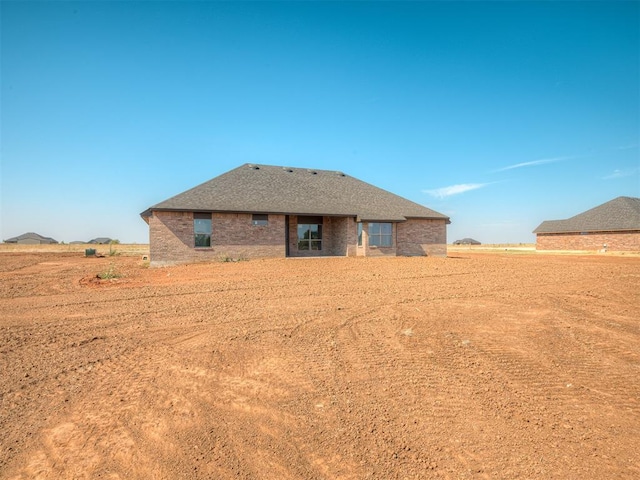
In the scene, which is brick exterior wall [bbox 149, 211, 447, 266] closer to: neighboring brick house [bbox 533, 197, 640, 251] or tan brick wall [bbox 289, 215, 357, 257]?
tan brick wall [bbox 289, 215, 357, 257]

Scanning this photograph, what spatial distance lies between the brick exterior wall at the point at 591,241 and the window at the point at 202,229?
38.9 metres

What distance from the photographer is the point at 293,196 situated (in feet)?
77.8

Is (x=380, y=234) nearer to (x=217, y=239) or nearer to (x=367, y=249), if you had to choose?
(x=367, y=249)

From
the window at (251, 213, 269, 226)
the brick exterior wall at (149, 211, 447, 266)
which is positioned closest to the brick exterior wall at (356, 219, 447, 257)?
the brick exterior wall at (149, 211, 447, 266)

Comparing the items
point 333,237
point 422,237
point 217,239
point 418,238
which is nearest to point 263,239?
point 217,239

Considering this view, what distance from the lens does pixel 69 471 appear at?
2805 millimetres

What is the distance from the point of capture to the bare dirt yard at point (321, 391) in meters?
2.98

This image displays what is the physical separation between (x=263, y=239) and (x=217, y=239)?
2710 millimetres

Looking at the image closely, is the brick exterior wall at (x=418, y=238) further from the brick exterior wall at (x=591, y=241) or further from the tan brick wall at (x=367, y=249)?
the brick exterior wall at (x=591, y=241)

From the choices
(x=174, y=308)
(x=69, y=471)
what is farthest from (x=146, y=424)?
(x=174, y=308)

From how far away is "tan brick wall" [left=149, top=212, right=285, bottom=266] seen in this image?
18.8 metres

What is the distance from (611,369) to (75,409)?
6.81 meters

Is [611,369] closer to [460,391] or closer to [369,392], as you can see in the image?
[460,391]

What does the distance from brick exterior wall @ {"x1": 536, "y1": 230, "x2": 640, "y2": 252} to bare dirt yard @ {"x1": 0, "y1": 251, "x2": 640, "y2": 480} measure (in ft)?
110
